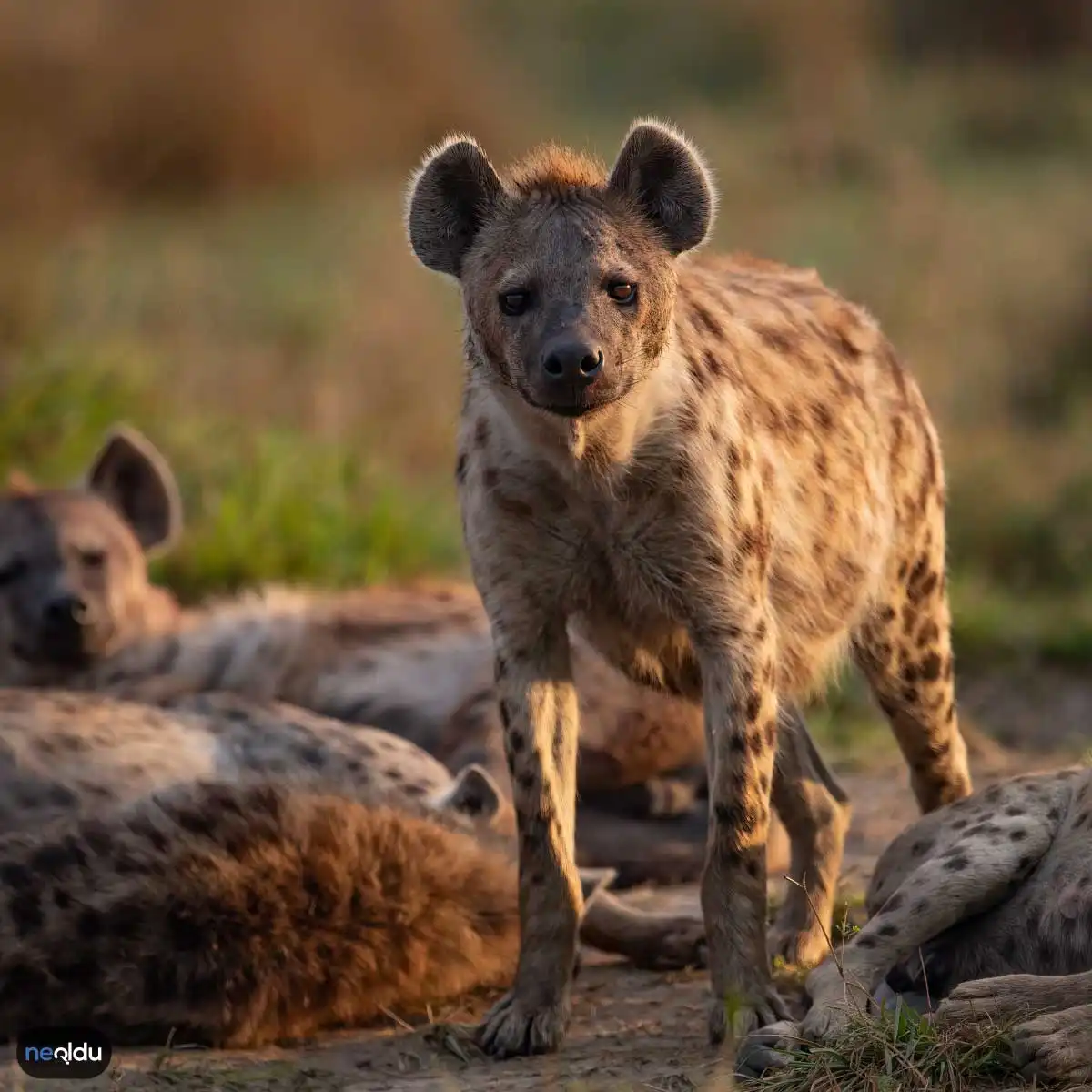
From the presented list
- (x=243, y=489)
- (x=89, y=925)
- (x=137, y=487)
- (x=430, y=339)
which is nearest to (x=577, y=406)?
(x=89, y=925)

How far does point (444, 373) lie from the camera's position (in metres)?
10.0

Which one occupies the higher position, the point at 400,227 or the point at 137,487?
the point at 400,227

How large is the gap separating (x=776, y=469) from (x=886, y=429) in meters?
0.56

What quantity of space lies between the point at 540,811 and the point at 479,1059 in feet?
1.48

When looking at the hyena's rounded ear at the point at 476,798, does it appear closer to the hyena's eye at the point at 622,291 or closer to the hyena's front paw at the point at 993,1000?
the hyena's eye at the point at 622,291

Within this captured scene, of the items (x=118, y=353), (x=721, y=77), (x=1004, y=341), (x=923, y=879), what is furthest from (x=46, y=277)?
(x=721, y=77)

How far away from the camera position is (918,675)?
461 centimetres

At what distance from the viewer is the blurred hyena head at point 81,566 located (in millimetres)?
5695

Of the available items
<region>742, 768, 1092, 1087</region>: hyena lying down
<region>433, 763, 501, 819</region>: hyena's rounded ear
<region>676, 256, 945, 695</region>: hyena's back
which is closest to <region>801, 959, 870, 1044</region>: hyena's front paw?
<region>742, 768, 1092, 1087</region>: hyena lying down

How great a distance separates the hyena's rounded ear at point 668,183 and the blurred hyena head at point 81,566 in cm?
237

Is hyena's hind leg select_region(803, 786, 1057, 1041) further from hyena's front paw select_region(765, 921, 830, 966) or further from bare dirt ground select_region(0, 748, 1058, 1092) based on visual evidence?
hyena's front paw select_region(765, 921, 830, 966)

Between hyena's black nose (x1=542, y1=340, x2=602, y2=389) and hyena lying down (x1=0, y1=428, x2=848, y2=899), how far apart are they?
172cm

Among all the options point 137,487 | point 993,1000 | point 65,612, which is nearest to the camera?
point 993,1000

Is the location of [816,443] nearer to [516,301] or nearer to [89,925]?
[516,301]
